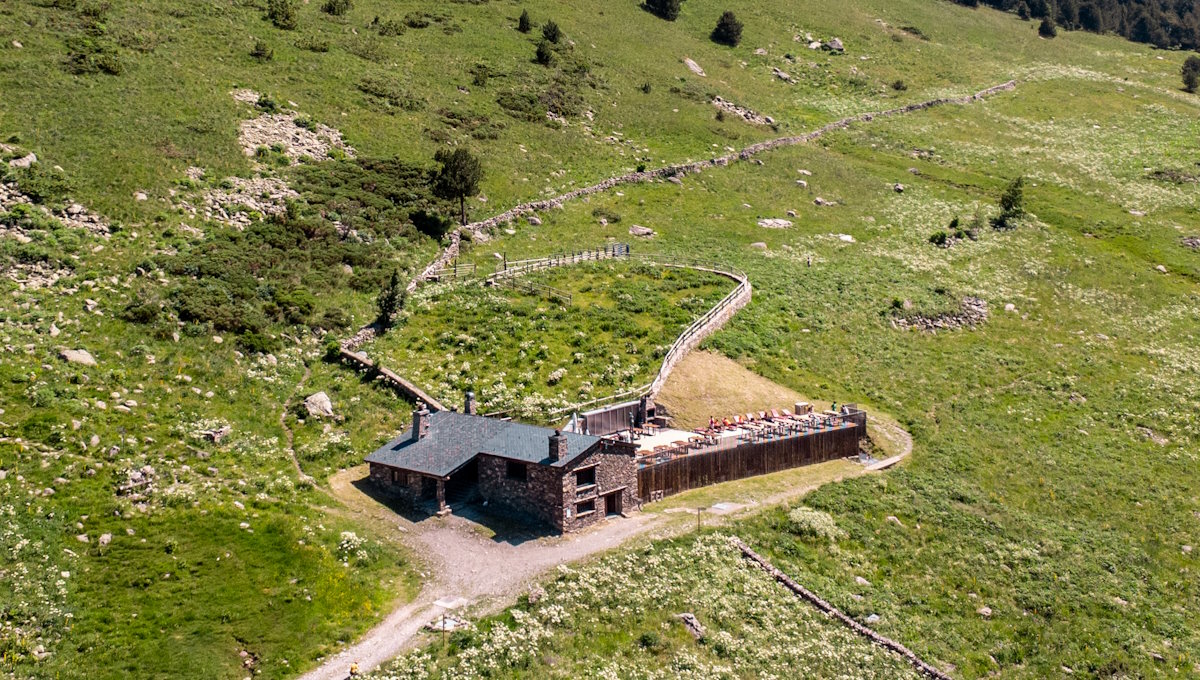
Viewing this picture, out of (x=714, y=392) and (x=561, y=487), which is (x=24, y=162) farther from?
(x=714, y=392)

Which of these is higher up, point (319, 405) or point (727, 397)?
point (727, 397)

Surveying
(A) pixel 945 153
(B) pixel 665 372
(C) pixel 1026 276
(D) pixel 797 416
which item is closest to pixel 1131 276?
(C) pixel 1026 276

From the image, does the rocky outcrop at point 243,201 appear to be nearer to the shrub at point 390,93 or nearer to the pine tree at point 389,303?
the pine tree at point 389,303

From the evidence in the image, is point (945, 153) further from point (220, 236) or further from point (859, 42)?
point (220, 236)

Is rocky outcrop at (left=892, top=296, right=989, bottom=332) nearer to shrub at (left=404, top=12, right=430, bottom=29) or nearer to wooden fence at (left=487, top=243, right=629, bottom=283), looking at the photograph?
wooden fence at (left=487, top=243, right=629, bottom=283)

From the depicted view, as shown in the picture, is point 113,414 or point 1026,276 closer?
point 113,414

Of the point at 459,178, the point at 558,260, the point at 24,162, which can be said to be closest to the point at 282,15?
the point at 459,178

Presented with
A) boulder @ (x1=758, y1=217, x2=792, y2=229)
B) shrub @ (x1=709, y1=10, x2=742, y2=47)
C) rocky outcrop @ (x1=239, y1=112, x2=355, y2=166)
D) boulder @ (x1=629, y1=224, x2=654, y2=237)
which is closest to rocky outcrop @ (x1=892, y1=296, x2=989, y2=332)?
boulder @ (x1=758, y1=217, x2=792, y2=229)
